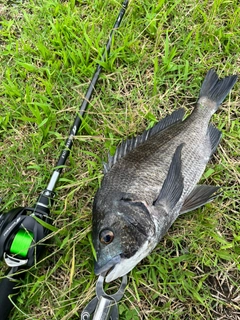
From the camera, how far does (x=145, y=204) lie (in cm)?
247

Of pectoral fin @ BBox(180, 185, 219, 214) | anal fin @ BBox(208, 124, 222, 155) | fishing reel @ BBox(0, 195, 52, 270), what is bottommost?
fishing reel @ BBox(0, 195, 52, 270)

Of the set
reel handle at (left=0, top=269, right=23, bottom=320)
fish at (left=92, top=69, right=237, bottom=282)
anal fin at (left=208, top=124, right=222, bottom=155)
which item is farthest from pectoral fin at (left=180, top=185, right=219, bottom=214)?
reel handle at (left=0, top=269, right=23, bottom=320)

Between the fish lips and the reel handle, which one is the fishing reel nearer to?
the reel handle

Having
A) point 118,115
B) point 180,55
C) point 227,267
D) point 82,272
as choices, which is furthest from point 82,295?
point 180,55

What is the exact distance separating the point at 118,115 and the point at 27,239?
1418 millimetres

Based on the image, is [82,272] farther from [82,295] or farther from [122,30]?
[122,30]

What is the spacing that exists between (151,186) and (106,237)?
525 mm

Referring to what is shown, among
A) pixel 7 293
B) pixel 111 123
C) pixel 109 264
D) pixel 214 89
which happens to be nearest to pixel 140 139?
pixel 111 123

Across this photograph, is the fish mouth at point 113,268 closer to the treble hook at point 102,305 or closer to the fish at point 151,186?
the fish at point 151,186

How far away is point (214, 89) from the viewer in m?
3.09

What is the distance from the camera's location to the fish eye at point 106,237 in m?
2.32

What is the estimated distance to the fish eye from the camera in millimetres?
2322

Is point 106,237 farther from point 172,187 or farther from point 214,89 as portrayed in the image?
point 214,89

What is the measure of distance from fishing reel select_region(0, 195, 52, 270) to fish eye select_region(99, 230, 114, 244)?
0.57 m
